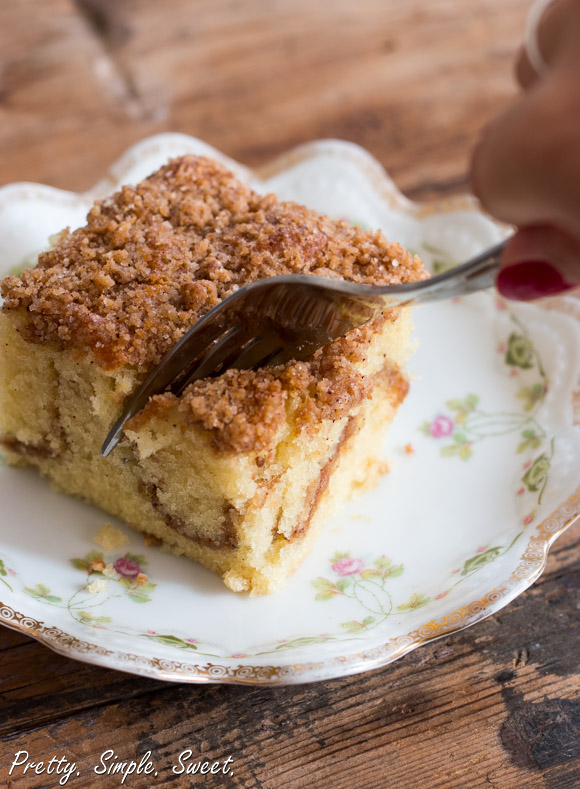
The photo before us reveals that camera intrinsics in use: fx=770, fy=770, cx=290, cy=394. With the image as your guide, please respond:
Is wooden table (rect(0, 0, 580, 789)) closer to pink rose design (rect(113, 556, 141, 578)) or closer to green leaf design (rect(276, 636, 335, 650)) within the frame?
green leaf design (rect(276, 636, 335, 650))

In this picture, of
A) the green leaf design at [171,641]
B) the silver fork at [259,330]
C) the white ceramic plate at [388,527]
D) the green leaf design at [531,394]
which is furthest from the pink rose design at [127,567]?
the green leaf design at [531,394]

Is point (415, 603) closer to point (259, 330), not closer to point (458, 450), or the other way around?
point (458, 450)

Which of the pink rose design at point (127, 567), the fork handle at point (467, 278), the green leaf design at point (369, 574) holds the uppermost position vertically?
the fork handle at point (467, 278)

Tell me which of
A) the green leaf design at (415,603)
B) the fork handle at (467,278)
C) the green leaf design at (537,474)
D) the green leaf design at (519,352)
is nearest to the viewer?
the fork handle at (467,278)

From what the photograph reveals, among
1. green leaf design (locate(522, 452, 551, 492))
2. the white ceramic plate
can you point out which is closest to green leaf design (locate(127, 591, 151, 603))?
the white ceramic plate

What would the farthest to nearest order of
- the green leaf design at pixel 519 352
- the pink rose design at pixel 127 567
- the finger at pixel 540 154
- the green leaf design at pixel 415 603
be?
the green leaf design at pixel 519 352
the pink rose design at pixel 127 567
the green leaf design at pixel 415 603
the finger at pixel 540 154

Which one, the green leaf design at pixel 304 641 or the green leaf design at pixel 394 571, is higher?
the green leaf design at pixel 394 571

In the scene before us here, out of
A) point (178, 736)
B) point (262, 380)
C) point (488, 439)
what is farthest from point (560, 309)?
point (178, 736)

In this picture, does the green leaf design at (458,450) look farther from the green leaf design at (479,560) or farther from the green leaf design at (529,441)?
the green leaf design at (479,560)
